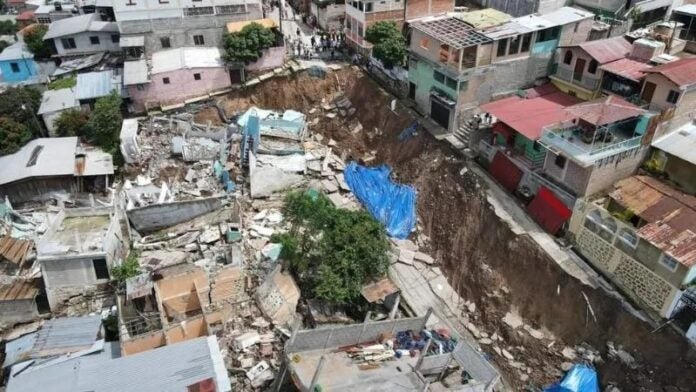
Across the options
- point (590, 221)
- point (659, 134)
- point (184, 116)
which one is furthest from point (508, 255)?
point (184, 116)

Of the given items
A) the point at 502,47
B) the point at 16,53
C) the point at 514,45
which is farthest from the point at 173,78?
the point at 514,45

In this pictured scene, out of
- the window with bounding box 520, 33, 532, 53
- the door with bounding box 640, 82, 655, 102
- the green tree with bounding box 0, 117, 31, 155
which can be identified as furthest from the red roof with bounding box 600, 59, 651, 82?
the green tree with bounding box 0, 117, 31, 155

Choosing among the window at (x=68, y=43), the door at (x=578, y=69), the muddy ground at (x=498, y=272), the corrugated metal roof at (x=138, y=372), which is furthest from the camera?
the window at (x=68, y=43)

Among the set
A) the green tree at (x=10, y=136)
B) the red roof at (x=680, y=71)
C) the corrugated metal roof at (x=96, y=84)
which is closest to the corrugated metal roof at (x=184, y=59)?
the corrugated metal roof at (x=96, y=84)

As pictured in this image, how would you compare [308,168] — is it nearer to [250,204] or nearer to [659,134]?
[250,204]

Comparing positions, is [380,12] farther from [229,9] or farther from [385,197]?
[385,197]

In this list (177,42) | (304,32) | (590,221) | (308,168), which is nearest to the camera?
(590,221)

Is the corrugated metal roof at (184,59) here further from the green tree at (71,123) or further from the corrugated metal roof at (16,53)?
the corrugated metal roof at (16,53)
